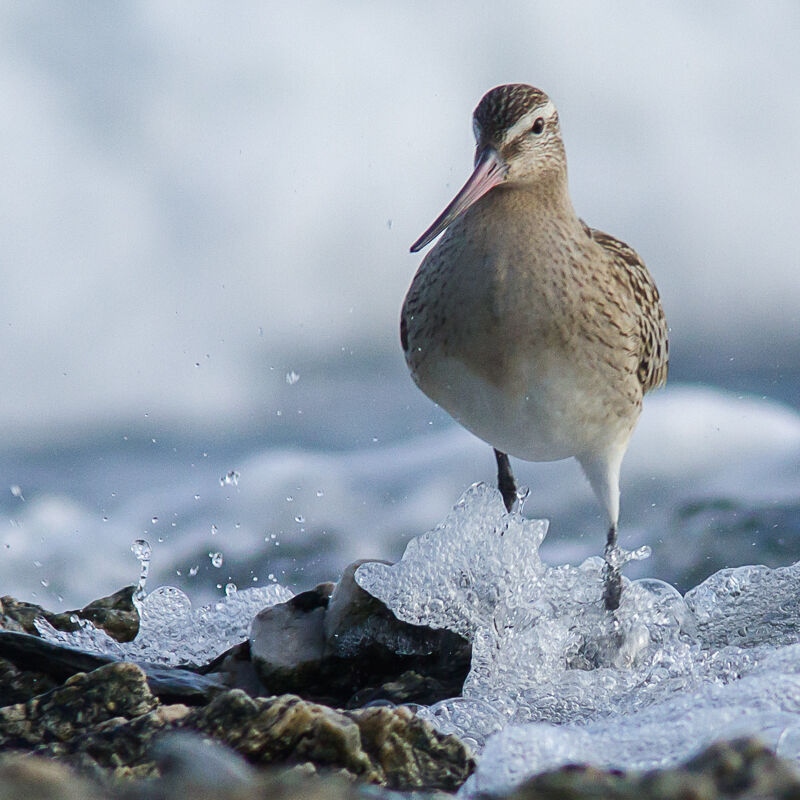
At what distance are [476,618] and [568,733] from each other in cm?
179

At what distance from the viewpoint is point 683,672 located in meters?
5.04

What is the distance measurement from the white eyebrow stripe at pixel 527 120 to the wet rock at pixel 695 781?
3316 mm

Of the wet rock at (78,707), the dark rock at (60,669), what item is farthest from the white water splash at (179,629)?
the wet rock at (78,707)

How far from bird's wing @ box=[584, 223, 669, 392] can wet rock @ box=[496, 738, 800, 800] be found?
11.1ft

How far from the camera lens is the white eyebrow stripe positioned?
5398 millimetres

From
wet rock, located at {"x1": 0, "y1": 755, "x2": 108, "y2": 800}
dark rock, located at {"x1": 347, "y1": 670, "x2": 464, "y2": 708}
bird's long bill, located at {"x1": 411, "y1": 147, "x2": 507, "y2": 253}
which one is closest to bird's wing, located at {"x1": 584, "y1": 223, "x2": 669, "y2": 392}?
bird's long bill, located at {"x1": 411, "y1": 147, "x2": 507, "y2": 253}

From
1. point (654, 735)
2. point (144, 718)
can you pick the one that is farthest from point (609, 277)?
point (144, 718)

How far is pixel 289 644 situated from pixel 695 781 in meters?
2.70

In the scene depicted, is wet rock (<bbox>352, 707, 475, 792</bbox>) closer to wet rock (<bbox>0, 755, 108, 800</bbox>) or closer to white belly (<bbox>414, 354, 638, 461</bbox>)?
wet rock (<bbox>0, 755, 108, 800</bbox>)

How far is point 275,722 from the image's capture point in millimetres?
3252

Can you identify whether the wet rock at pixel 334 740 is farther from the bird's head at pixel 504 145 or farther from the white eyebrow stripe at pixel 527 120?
the white eyebrow stripe at pixel 527 120

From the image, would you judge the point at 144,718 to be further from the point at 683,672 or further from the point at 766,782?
the point at 683,672

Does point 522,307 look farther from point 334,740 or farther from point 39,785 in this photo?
→ point 39,785

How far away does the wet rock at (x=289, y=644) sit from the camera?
488 cm
